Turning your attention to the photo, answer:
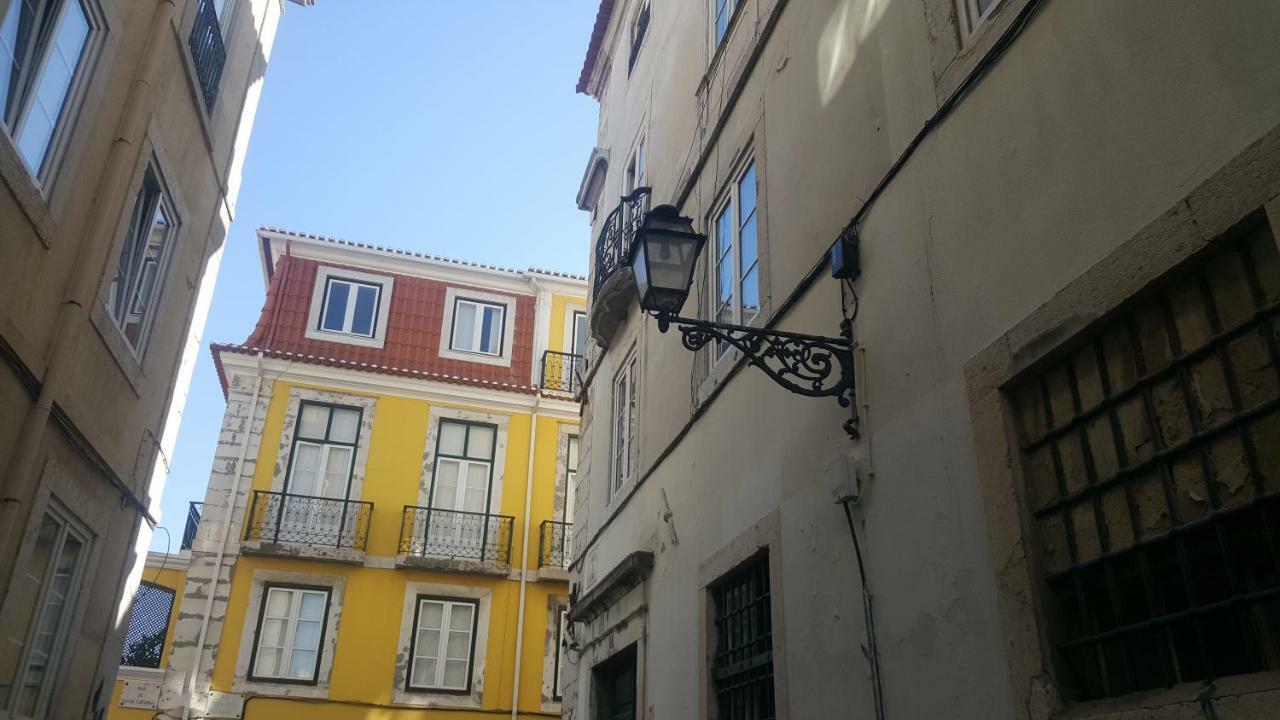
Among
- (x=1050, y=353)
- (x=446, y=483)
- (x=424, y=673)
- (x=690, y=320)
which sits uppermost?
(x=446, y=483)

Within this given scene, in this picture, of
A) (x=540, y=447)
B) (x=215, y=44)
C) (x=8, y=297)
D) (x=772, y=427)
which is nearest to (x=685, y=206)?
(x=772, y=427)

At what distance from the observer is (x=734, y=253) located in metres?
7.37

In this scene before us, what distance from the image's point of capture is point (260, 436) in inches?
690

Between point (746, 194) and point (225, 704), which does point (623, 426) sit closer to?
point (746, 194)

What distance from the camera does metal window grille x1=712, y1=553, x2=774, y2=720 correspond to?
5.78 meters

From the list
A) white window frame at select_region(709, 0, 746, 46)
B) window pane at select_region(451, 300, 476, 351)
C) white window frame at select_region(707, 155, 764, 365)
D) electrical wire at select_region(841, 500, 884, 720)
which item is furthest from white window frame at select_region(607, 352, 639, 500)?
window pane at select_region(451, 300, 476, 351)

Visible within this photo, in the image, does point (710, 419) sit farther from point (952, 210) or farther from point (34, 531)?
point (34, 531)

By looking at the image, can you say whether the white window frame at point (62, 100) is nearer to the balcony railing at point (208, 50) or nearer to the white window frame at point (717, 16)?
the balcony railing at point (208, 50)


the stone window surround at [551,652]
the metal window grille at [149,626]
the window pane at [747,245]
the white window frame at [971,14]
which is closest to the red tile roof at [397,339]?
the stone window surround at [551,652]

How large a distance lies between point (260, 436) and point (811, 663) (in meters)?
14.7

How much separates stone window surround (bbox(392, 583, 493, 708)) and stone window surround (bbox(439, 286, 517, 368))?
15.1 ft

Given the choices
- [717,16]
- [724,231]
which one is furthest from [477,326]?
[724,231]

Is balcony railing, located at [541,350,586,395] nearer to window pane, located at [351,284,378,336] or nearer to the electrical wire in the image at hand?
window pane, located at [351,284,378,336]

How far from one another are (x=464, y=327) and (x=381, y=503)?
13.6 ft
